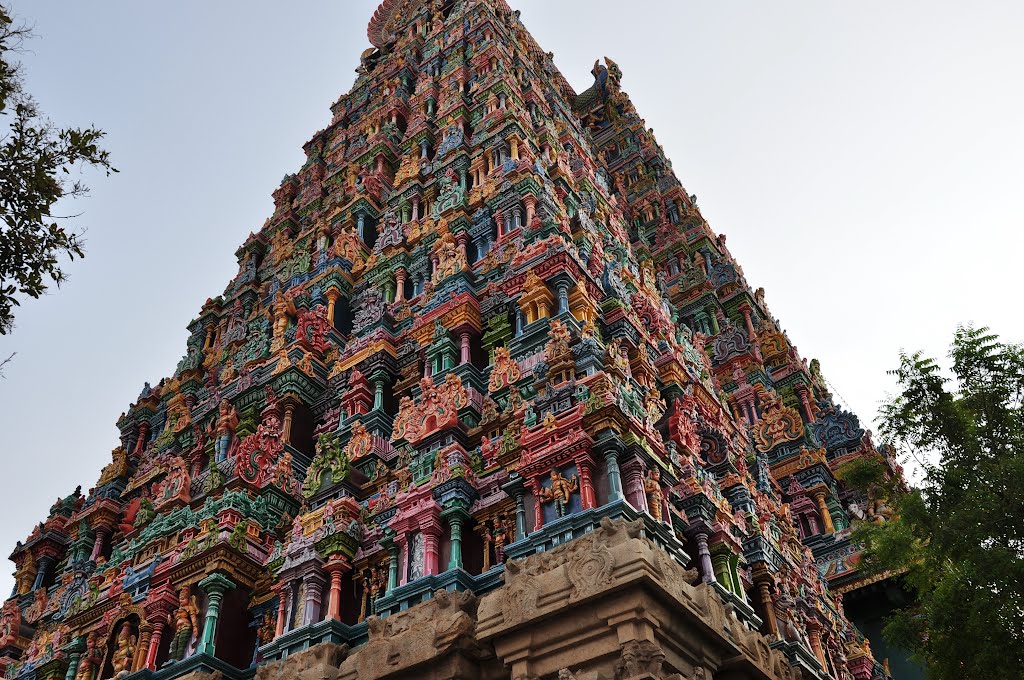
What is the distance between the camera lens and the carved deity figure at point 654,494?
40.4 feet

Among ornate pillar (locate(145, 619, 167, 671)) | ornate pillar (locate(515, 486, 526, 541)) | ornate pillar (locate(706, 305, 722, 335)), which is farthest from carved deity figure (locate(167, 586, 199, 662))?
ornate pillar (locate(706, 305, 722, 335))

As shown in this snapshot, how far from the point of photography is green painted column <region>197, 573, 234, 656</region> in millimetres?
14094

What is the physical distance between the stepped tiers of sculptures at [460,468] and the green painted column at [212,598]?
0.04 metres

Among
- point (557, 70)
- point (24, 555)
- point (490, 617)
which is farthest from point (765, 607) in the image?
point (557, 70)

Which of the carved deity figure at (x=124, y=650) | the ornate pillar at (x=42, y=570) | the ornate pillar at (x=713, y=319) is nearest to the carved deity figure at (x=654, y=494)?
the carved deity figure at (x=124, y=650)

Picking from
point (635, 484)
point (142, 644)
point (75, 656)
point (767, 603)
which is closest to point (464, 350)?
point (635, 484)

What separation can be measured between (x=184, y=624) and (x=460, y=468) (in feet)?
16.5

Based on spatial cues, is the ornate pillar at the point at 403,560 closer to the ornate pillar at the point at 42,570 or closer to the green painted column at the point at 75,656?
the green painted column at the point at 75,656

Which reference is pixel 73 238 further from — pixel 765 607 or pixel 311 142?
pixel 311 142

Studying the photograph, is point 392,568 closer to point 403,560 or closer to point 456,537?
point 403,560

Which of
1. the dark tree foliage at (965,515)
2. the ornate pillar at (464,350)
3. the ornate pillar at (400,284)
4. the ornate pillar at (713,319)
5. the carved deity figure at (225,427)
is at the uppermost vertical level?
the ornate pillar at (713,319)

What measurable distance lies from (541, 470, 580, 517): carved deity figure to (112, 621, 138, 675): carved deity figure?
7.45m

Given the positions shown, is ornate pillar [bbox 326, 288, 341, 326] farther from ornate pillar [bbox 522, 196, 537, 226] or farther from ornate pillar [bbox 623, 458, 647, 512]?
ornate pillar [bbox 623, 458, 647, 512]

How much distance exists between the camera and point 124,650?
14766mm
